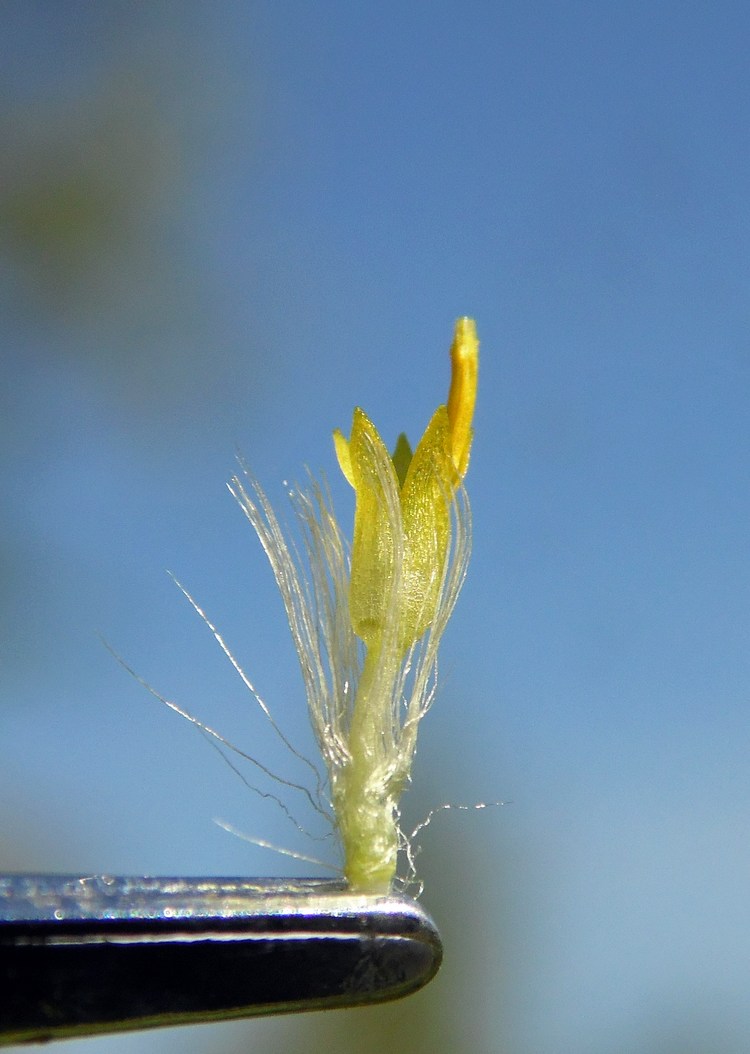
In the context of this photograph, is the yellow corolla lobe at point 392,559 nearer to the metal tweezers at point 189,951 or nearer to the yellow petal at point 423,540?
the yellow petal at point 423,540

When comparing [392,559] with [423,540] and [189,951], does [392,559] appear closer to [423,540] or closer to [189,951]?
[423,540]

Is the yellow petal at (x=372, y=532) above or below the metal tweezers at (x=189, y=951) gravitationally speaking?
above

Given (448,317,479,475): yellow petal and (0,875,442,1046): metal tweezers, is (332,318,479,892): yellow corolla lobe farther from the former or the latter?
(0,875,442,1046): metal tweezers

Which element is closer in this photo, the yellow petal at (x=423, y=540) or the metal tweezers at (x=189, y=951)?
the metal tweezers at (x=189, y=951)

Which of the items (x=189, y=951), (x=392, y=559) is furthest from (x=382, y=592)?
(x=189, y=951)

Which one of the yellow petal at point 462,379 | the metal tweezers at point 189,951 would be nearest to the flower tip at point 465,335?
the yellow petal at point 462,379

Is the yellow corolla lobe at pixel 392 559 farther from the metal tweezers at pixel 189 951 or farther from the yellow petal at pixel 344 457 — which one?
the metal tweezers at pixel 189 951

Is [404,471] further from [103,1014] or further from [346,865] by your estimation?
[103,1014]

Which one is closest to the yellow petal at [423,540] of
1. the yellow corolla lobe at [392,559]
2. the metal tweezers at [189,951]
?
the yellow corolla lobe at [392,559]

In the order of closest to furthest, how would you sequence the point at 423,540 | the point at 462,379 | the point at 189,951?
1. the point at 189,951
2. the point at 462,379
3. the point at 423,540
